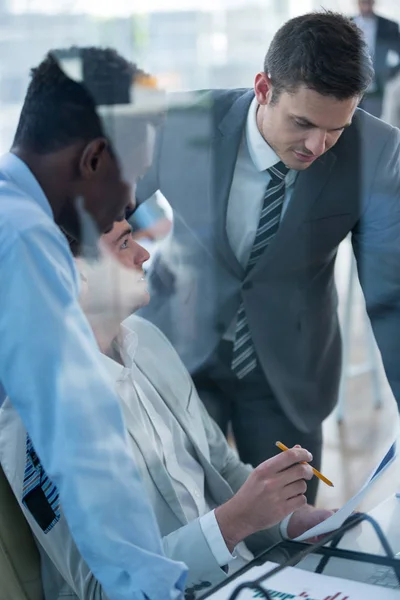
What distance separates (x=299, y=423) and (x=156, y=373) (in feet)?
1.09

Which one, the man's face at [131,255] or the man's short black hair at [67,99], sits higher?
the man's short black hair at [67,99]

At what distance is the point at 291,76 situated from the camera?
1.18 metres

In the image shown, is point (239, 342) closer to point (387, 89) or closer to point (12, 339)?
point (387, 89)

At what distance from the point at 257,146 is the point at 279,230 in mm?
143

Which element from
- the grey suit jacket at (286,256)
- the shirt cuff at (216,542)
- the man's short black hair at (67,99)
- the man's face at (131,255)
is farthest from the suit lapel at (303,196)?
the shirt cuff at (216,542)

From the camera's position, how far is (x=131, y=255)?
1.18 metres

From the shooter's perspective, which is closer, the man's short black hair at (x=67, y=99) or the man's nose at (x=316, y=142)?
the man's short black hair at (x=67, y=99)

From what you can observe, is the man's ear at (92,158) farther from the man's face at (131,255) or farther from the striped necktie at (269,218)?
the striped necktie at (269,218)

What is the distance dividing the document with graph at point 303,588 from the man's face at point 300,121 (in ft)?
2.00

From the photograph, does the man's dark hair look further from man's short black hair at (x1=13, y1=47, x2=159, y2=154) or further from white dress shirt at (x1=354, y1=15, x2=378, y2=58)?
man's short black hair at (x1=13, y1=47, x2=159, y2=154)

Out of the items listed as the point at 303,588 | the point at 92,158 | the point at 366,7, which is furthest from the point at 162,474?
the point at 366,7

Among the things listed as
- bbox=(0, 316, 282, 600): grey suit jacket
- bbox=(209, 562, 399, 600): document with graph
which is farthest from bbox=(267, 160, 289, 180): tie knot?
bbox=(209, 562, 399, 600): document with graph

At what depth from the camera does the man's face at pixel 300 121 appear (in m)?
1.18

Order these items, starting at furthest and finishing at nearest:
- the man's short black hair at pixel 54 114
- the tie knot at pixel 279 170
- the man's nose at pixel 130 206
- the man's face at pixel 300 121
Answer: the tie knot at pixel 279 170
the man's face at pixel 300 121
the man's nose at pixel 130 206
the man's short black hair at pixel 54 114
